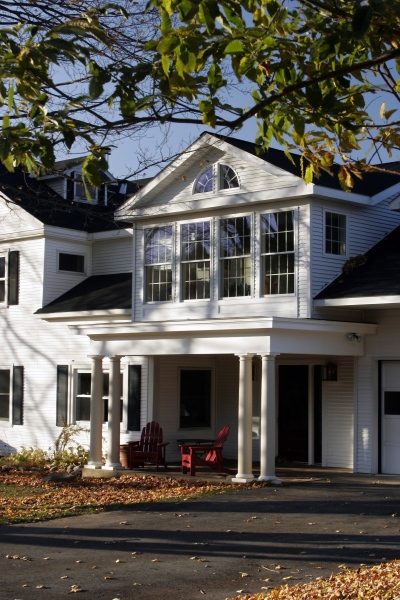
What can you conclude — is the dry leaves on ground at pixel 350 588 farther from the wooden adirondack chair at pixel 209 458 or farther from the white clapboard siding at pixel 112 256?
the white clapboard siding at pixel 112 256

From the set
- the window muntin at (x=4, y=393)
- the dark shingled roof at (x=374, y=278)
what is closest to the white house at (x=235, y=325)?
the dark shingled roof at (x=374, y=278)

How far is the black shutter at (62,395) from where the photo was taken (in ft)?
81.9

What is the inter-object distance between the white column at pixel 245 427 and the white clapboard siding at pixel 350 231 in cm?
228

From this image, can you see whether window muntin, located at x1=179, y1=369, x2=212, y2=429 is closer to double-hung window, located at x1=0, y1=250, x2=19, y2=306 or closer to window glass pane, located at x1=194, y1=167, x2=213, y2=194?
window glass pane, located at x1=194, y1=167, x2=213, y2=194

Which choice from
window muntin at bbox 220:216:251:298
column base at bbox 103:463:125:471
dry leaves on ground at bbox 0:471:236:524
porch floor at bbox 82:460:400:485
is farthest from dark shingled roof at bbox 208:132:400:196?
column base at bbox 103:463:125:471

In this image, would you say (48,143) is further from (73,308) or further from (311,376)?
(73,308)

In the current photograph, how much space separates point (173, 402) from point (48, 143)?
639 inches

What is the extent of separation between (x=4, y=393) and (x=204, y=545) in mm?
15647

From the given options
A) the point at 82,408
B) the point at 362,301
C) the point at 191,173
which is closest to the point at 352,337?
the point at 362,301

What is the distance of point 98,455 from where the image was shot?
70.1ft

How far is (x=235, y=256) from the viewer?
20891 mm

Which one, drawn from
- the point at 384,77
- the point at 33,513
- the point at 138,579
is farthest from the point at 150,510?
the point at 384,77

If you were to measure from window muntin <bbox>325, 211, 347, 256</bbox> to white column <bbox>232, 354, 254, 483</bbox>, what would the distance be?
10.8 ft

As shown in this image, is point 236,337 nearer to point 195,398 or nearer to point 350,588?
point 195,398
